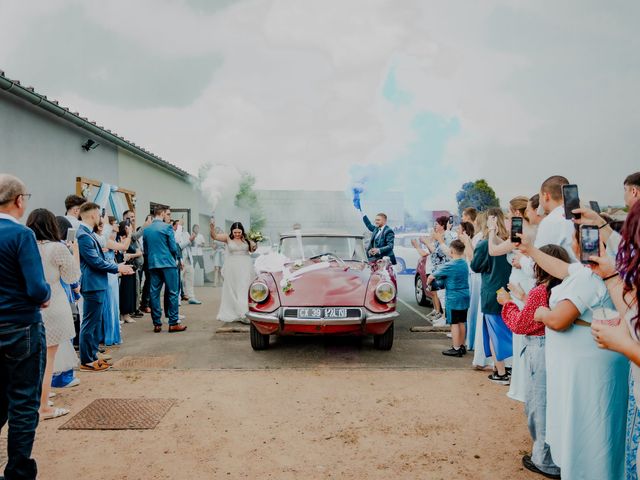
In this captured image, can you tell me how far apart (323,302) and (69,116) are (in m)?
6.92

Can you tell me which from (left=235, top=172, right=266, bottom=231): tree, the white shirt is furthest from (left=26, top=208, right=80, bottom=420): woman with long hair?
(left=235, top=172, right=266, bottom=231): tree

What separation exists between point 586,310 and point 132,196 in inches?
506

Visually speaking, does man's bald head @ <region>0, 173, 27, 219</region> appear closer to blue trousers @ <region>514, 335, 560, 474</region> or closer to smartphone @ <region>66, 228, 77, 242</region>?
smartphone @ <region>66, 228, 77, 242</region>

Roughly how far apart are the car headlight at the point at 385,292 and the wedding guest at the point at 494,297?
125 centimetres

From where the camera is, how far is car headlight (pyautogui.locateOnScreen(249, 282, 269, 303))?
630cm

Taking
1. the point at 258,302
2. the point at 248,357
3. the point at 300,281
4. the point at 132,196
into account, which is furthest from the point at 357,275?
the point at 132,196

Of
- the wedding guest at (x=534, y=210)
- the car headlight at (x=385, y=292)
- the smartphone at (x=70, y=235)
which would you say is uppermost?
the wedding guest at (x=534, y=210)

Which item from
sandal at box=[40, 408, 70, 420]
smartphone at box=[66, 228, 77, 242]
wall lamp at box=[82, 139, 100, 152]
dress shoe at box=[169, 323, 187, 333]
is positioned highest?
wall lamp at box=[82, 139, 100, 152]

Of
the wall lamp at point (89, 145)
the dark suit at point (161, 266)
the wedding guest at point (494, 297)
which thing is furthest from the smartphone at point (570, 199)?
the wall lamp at point (89, 145)

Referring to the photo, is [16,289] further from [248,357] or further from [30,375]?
[248,357]

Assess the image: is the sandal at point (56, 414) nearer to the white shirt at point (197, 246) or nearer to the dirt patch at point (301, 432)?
the dirt patch at point (301, 432)

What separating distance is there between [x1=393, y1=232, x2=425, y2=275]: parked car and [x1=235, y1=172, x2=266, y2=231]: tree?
85.6ft

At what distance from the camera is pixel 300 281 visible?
6496 mm

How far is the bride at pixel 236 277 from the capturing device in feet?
28.9
